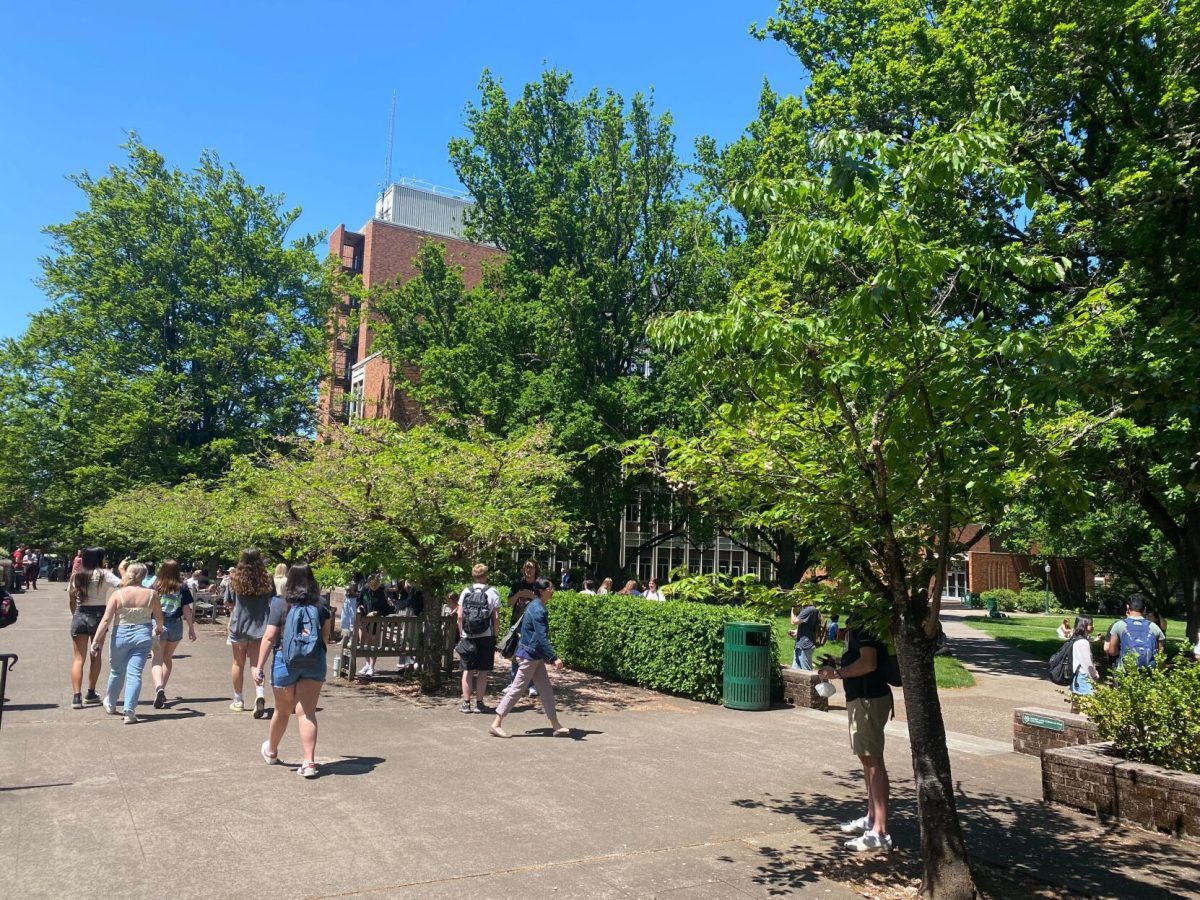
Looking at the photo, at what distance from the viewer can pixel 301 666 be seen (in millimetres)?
6910

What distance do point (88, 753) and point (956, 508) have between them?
7.35 metres

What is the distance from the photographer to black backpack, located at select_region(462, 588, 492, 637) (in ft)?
33.1

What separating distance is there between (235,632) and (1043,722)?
8.76 metres

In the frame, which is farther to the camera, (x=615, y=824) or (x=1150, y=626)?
(x=1150, y=626)

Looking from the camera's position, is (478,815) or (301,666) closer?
(478,815)

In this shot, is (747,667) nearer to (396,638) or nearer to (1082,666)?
(1082,666)

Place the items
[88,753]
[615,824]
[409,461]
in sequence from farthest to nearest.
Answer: [409,461] < [88,753] < [615,824]

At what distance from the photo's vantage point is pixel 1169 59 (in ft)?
43.7

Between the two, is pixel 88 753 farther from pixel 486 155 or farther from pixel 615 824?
pixel 486 155

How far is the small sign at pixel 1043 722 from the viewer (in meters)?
8.41

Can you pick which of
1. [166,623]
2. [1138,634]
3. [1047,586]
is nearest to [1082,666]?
[1138,634]

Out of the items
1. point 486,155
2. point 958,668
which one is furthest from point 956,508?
point 486,155

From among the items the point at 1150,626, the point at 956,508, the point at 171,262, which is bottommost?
the point at 1150,626

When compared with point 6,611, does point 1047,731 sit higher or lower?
lower
